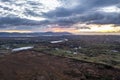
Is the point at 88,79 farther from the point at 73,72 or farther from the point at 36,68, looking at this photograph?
the point at 36,68

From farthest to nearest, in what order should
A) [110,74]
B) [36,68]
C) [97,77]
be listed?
[36,68] < [110,74] < [97,77]

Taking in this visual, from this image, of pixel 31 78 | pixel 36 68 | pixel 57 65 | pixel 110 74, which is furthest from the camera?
pixel 57 65

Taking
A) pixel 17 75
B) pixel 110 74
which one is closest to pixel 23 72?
pixel 17 75

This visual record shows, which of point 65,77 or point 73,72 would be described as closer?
point 65,77

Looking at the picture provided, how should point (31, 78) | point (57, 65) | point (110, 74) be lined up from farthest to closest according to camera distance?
1. point (57, 65)
2. point (110, 74)
3. point (31, 78)

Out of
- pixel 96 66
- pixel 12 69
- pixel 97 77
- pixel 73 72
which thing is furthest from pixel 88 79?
pixel 12 69

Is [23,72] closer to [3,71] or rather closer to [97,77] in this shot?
[3,71]

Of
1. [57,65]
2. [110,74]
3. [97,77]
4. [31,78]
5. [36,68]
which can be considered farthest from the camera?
[57,65]

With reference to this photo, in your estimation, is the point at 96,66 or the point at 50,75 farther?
the point at 96,66
